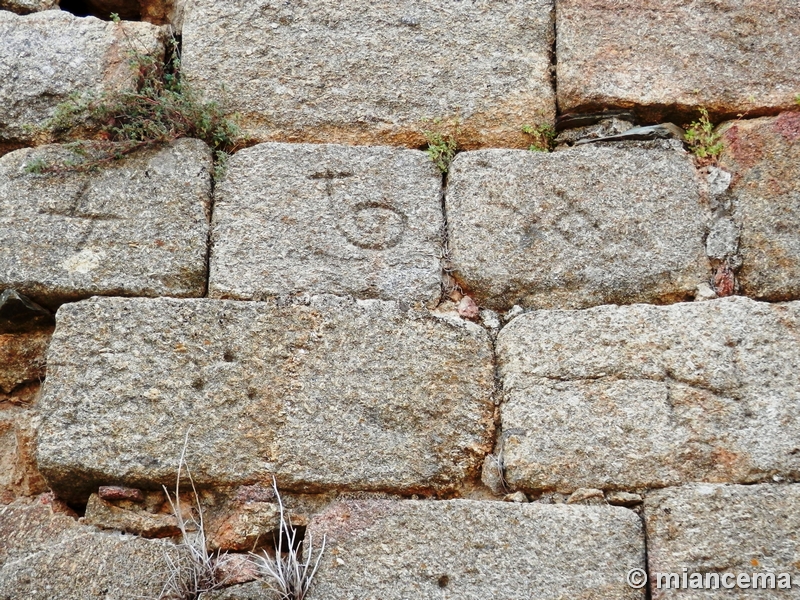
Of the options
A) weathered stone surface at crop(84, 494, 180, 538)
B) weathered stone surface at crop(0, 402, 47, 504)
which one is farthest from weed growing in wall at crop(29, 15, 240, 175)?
weathered stone surface at crop(84, 494, 180, 538)

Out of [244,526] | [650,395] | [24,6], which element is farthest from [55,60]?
[650,395]

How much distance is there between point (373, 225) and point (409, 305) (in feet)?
0.88

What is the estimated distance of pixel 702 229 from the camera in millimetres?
2580

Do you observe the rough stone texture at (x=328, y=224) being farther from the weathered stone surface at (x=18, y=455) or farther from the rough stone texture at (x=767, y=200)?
the rough stone texture at (x=767, y=200)

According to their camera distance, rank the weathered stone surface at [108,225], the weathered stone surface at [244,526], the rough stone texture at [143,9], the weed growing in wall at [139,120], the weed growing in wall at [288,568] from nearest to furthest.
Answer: the weed growing in wall at [288,568]
the weathered stone surface at [244,526]
the weathered stone surface at [108,225]
the weed growing in wall at [139,120]
the rough stone texture at [143,9]

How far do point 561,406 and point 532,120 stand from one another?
0.95 meters

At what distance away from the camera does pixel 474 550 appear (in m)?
2.16

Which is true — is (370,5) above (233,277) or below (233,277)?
above

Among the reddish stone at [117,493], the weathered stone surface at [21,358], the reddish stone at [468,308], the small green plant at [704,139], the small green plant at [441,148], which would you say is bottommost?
the reddish stone at [117,493]

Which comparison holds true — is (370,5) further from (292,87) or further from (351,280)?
(351,280)

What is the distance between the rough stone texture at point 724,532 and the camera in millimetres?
2113

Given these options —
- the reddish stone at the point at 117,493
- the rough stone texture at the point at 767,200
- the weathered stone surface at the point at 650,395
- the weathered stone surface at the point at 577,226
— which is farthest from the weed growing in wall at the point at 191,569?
the rough stone texture at the point at 767,200

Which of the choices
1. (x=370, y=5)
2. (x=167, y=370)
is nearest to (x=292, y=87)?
(x=370, y=5)

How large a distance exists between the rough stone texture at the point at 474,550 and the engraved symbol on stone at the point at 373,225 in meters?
0.74
